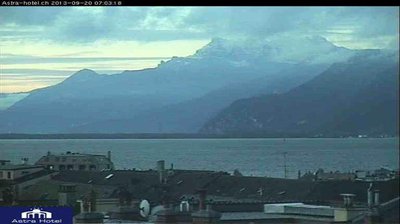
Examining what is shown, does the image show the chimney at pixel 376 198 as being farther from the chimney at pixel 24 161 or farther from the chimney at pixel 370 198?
the chimney at pixel 24 161

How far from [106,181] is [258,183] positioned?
336 cm

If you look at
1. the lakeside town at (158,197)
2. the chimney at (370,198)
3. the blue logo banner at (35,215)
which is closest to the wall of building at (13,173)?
the lakeside town at (158,197)

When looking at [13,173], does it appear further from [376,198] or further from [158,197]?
[376,198]

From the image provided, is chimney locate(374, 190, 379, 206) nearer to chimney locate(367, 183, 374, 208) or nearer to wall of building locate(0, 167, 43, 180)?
chimney locate(367, 183, 374, 208)

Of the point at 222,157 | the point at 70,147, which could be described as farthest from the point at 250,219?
the point at 222,157

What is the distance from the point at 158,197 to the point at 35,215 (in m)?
2.36

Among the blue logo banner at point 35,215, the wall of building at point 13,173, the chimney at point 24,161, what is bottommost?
the blue logo banner at point 35,215

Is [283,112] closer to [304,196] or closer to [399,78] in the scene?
[304,196]

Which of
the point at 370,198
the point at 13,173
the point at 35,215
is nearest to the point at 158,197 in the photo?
the point at 13,173

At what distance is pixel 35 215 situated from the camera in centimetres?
529

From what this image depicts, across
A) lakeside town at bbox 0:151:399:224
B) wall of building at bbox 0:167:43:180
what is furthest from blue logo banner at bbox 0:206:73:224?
wall of building at bbox 0:167:43:180

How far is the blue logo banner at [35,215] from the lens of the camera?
16.9 ft

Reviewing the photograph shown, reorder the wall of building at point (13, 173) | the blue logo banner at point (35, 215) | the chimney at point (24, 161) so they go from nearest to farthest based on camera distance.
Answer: the blue logo banner at point (35, 215), the wall of building at point (13, 173), the chimney at point (24, 161)

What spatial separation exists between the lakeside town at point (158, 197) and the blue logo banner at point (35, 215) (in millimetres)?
510
